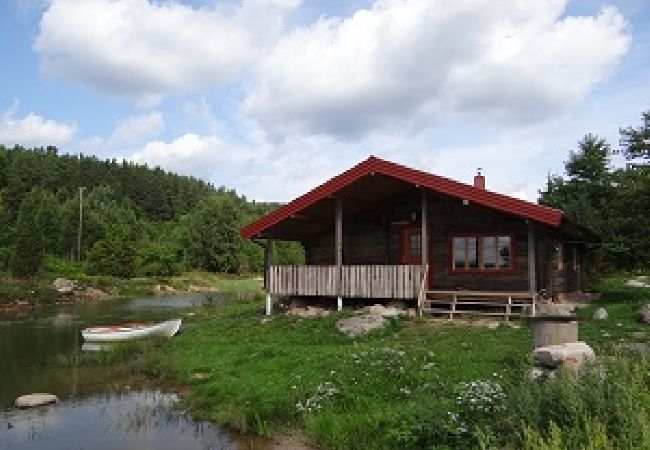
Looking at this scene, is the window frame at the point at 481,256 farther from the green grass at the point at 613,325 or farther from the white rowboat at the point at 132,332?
the white rowboat at the point at 132,332

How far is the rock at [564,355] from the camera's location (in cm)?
987

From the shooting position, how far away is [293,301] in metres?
22.7

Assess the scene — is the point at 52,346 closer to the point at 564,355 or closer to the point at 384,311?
the point at 384,311

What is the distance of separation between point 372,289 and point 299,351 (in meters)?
5.77

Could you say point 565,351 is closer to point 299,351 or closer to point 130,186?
point 299,351

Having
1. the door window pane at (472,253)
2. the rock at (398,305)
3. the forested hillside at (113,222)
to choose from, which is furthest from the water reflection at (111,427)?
the forested hillside at (113,222)

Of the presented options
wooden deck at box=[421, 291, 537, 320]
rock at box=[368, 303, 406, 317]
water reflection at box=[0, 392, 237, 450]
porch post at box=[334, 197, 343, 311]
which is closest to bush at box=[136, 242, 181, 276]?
porch post at box=[334, 197, 343, 311]

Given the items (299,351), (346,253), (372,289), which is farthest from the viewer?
(346,253)

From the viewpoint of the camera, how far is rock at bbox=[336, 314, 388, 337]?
678 inches

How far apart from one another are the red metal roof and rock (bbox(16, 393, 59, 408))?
962 cm

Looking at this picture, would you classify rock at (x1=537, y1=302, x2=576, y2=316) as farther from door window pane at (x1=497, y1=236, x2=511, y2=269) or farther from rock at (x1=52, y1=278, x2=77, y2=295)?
rock at (x1=52, y1=278, x2=77, y2=295)

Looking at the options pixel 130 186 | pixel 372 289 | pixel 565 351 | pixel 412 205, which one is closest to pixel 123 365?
pixel 372 289

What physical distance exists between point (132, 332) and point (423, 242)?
11284mm

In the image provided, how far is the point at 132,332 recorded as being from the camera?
892 inches
